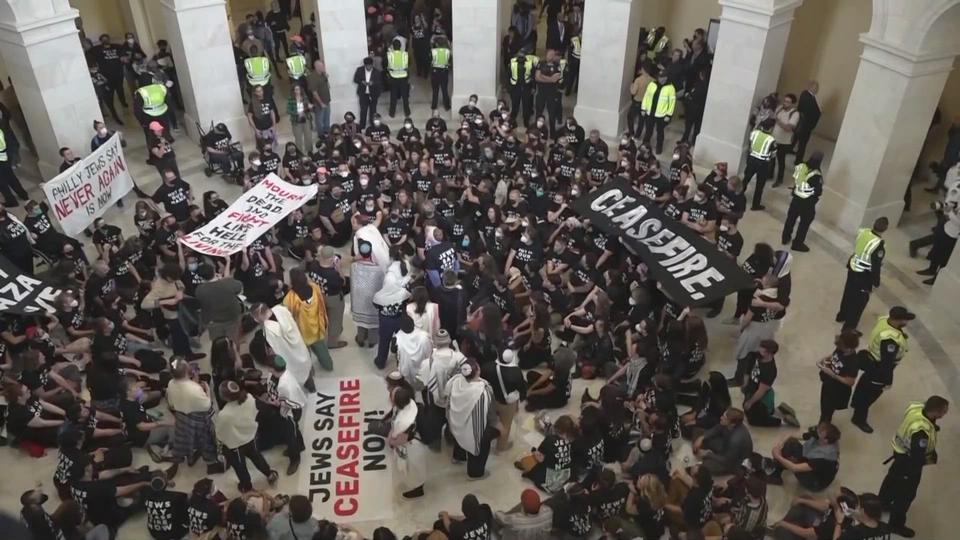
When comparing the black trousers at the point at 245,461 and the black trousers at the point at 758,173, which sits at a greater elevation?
the black trousers at the point at 758,173

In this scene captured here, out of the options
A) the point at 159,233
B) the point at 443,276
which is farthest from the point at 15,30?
the point at 443,276

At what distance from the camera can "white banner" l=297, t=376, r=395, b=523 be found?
8.28 m

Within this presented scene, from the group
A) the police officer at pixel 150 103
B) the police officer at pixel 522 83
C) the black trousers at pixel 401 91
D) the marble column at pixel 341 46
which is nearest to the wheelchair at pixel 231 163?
the police officer at pixel 150 103

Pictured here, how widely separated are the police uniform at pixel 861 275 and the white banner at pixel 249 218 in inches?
280

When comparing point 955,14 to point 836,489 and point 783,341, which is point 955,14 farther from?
point 836,489

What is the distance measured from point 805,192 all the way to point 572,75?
705 cm

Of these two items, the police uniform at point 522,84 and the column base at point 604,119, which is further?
the column base at point 604,119

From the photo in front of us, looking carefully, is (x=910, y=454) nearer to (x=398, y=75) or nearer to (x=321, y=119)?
(x=398, y=75)

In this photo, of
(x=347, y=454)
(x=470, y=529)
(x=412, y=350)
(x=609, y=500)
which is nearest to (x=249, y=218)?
(x=412, y=350)

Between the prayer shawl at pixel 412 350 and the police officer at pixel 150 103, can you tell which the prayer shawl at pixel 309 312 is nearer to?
the prayer shawl at pixel 412 350

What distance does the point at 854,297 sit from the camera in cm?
1036

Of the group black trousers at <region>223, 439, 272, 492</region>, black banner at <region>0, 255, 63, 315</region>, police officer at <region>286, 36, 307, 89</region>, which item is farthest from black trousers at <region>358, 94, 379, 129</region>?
black trousers at <region>223, 439, 272, 492</region>

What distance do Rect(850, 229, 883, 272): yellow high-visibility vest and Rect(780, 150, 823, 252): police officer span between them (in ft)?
5.49

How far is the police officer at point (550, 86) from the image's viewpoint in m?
14.9
